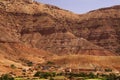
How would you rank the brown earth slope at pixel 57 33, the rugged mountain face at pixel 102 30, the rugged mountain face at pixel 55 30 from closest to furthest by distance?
the brown earth slope at pixel 57 33
the rugged mountain face at pixel 55 30
the rugged mountain face at pixel 102 30

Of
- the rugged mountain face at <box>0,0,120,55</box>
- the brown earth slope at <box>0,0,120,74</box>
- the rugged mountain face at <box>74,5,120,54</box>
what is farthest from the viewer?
the rugged mountain face at <box>74,5,120,54</box>

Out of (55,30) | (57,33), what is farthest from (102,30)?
(55,30)

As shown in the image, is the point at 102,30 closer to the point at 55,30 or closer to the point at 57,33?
the point at 57,33

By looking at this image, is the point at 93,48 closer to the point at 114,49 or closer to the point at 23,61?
the point at 114,49

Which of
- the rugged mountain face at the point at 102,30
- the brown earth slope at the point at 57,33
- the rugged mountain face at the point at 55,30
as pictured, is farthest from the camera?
the rugged mountain face at the point at 102,30

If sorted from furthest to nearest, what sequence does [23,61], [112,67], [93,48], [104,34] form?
[104,34], [93,48], [23,61], [112,67]

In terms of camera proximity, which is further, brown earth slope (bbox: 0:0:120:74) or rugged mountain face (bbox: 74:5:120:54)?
rugged mountain face (bbox: 74:5:120:54)

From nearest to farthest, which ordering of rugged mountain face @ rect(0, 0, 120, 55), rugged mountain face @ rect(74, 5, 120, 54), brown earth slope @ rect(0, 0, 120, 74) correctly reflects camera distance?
brown earth slope @ rect(0, 0, 120, 74) < rugged mountain face @ rect(0, 0, 120, 55) < rugged mountain face @ rect(74, 5, 120, 54)

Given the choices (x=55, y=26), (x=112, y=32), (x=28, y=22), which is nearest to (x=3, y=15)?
(x=28, y=22)

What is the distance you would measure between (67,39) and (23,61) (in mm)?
44469

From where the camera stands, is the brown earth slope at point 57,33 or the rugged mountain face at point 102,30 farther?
the rugged mountain face at point 102,30

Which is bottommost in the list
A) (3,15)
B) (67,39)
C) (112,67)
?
(112,67)

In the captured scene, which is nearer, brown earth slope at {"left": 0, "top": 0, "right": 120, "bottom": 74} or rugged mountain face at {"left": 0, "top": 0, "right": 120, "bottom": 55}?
brown earth slope at {"left": 0, "top": 0, "right": 120, "bottom": 74}

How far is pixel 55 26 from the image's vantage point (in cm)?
19462
